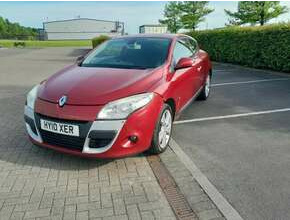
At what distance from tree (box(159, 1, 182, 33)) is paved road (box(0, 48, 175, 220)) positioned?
3501cm

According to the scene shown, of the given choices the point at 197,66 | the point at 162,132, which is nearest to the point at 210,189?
the point at 162,132

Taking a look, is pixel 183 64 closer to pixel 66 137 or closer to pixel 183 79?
pixel 183 79

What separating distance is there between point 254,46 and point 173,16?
29.6 meters

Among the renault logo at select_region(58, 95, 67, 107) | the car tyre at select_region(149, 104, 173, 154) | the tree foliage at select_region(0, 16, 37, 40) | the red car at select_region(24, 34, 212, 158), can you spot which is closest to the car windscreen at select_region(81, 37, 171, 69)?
the red car at select_region(24, 34, 212, 158)

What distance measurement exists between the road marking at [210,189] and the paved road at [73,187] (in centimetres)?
46

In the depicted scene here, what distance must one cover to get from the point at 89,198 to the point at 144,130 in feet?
3.19

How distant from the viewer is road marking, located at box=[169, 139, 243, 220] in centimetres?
271

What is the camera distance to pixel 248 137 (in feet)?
14.7

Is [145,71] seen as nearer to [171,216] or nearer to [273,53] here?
[171,216]

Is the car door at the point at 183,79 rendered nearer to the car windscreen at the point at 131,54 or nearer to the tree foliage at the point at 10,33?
the car windscreen at the point at 131,54

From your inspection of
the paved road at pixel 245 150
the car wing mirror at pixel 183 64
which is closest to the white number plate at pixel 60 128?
the paved road at pixel 245 150

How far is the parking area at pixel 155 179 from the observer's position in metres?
2.79

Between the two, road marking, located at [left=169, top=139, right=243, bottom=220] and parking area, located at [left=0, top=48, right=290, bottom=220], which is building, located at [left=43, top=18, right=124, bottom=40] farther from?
road marking, located at [left=169, top=139, right=243, bottom=220]

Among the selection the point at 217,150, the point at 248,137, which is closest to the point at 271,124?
the point at 248,137
